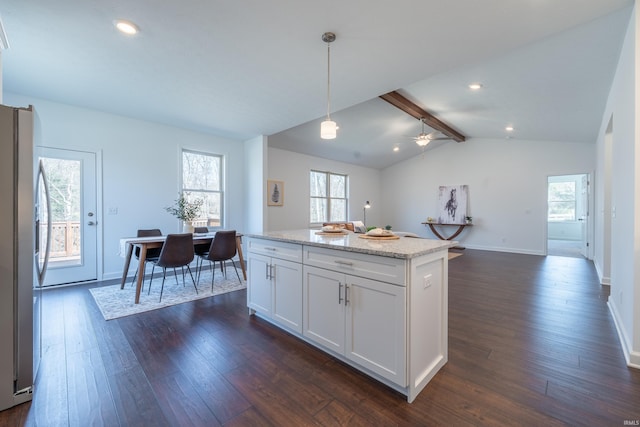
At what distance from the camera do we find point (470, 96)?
456cm

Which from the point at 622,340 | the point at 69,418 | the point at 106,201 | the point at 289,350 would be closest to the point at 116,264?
the point at 106,201

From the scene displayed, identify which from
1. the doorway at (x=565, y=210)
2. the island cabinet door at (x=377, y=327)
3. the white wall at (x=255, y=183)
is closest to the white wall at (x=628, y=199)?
the island cabinet door at (x=377, y=327)

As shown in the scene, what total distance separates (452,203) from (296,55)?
6.82 m

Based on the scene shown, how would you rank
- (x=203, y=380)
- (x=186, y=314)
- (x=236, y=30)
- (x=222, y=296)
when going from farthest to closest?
(x=222, y=296)
(x=186, y=314)
(x=236, y=30)
(x=203, y=380)

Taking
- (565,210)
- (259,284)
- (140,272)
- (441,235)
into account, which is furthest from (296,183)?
(565,210)

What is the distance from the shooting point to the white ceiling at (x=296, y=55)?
7.14 feet

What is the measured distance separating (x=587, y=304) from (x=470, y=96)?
340 centimetres

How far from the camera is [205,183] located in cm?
532

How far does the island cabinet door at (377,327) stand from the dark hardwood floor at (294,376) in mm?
150

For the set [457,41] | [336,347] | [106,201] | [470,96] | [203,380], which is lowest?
[203,380]

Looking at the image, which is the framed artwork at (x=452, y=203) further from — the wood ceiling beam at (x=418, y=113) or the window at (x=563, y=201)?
the window at (x=563, y=201)

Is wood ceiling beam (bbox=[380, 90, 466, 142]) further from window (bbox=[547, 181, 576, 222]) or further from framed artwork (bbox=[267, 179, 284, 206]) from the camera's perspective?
window (bbox=[547, 181, 576, 222])

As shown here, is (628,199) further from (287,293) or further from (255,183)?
(255,183)

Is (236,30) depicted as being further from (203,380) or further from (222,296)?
(222,296)
